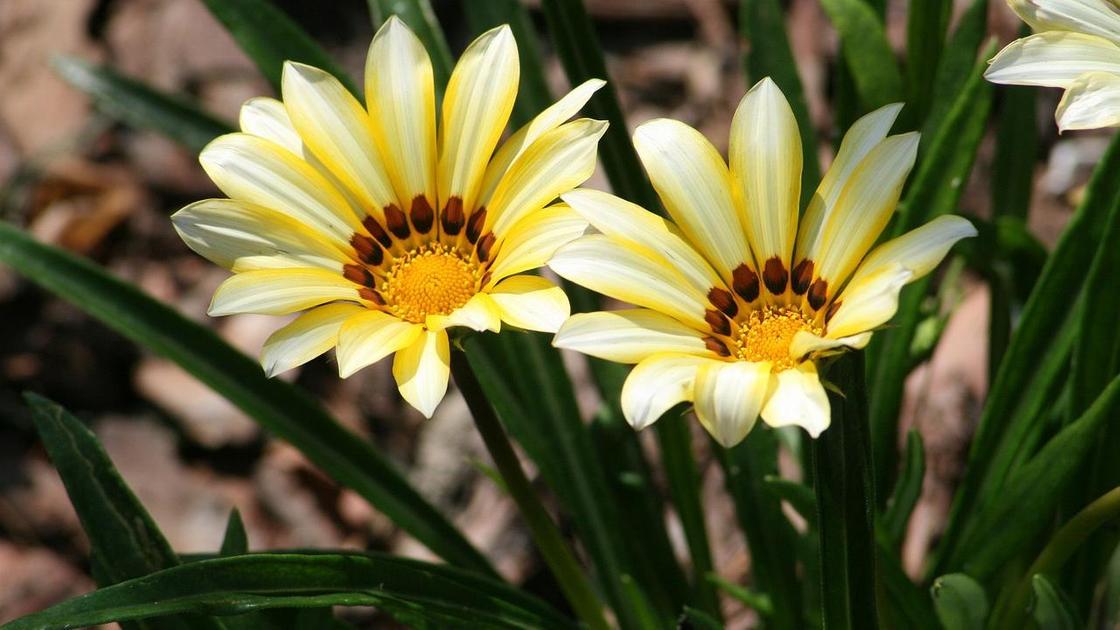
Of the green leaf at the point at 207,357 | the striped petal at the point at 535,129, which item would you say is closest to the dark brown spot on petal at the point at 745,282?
the striped petal at the point at 535,129

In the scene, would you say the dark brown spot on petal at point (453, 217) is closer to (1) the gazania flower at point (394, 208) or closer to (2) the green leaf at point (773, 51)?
(1) the gazania flower at point (394, 208)

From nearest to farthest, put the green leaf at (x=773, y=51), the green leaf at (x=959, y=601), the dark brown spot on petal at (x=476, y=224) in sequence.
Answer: the dark brown spot on petal at (x=476, y=224) < the green leaf at (x=959, y=601) < the green leaf at (x=773, y=51)

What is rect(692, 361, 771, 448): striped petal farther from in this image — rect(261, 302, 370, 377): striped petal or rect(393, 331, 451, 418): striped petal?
rect(261, 302, 370, 377): striped petal

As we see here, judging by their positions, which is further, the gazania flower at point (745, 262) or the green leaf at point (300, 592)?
the green leaf at point (300, 592)

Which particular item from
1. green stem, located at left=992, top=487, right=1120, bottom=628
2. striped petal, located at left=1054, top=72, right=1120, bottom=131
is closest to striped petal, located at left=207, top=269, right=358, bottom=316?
striped petal, located at left=1054, top=72, right=1120, bottom=131

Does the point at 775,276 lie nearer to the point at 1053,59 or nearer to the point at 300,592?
the point at 1053,59
